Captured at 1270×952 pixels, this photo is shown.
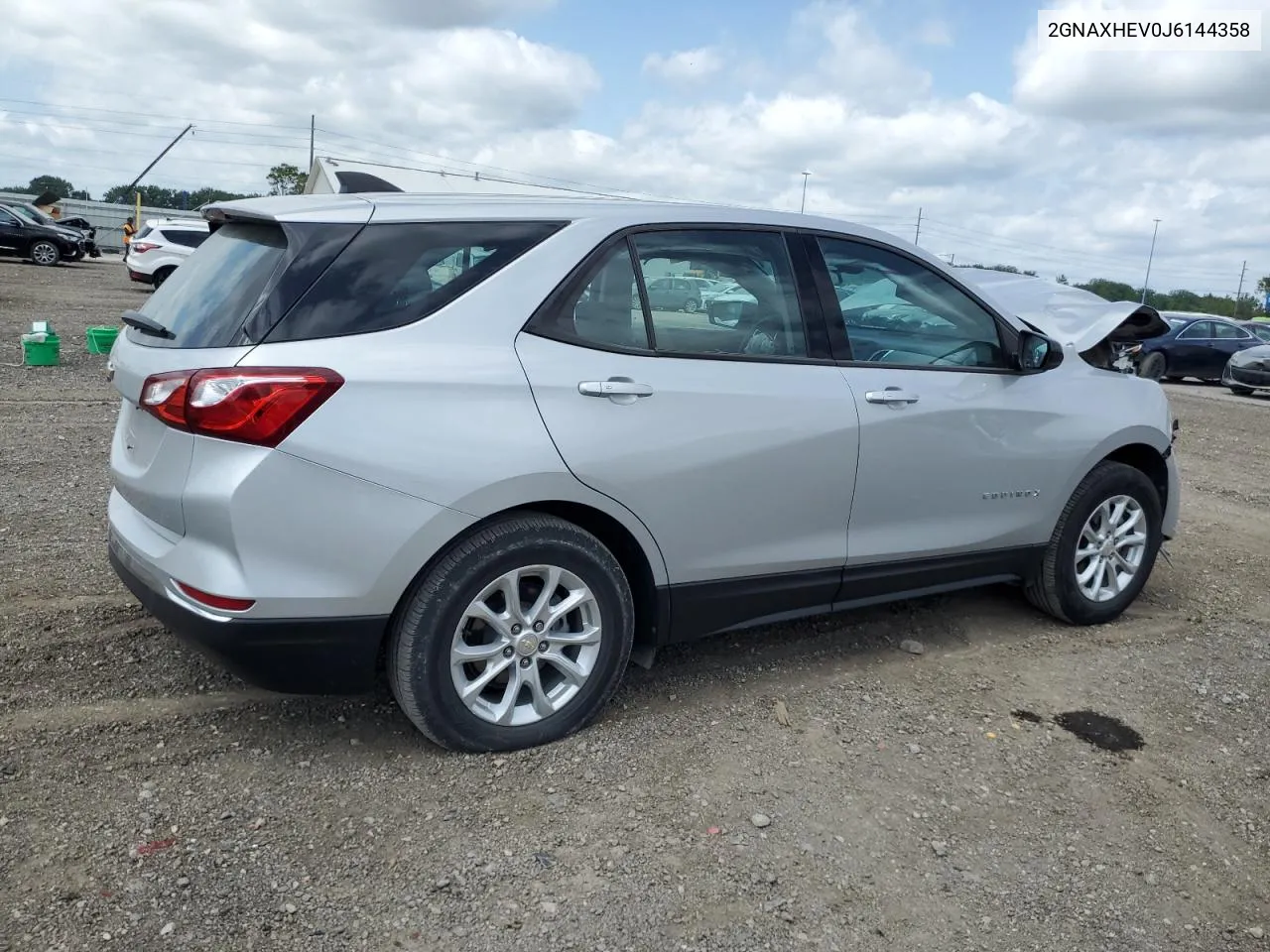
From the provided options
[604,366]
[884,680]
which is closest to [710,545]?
[604,366]

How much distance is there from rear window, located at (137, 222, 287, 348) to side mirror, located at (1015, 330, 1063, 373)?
9.58ft

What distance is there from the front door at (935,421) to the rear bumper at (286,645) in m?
1.86

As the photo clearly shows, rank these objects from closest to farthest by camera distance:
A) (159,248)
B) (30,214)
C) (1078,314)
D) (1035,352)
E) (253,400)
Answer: (253,400) → (1035,352) → (1078,314) → (159,248) → (30,214)

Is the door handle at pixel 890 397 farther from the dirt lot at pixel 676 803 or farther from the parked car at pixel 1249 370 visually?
the parked car at pixel 1249 370

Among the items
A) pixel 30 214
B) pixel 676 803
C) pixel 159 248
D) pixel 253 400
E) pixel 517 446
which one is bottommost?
pixel 676 803

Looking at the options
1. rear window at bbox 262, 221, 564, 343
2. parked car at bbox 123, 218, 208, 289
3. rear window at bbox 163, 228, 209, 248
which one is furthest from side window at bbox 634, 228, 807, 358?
rear window at bbox 163, 228, 209, 248

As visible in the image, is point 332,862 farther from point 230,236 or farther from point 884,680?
point 884,680

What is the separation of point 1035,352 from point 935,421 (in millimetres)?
635

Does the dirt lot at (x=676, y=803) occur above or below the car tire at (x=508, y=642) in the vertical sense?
below

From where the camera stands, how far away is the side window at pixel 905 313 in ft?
13.6

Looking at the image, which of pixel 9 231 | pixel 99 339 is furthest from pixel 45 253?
pixel 99 339

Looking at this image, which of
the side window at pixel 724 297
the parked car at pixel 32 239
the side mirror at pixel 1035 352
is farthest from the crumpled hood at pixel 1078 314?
the parked car at pixel 32 239

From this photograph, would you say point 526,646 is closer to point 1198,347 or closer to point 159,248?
point 1198,347

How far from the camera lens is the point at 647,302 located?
3.62 m
